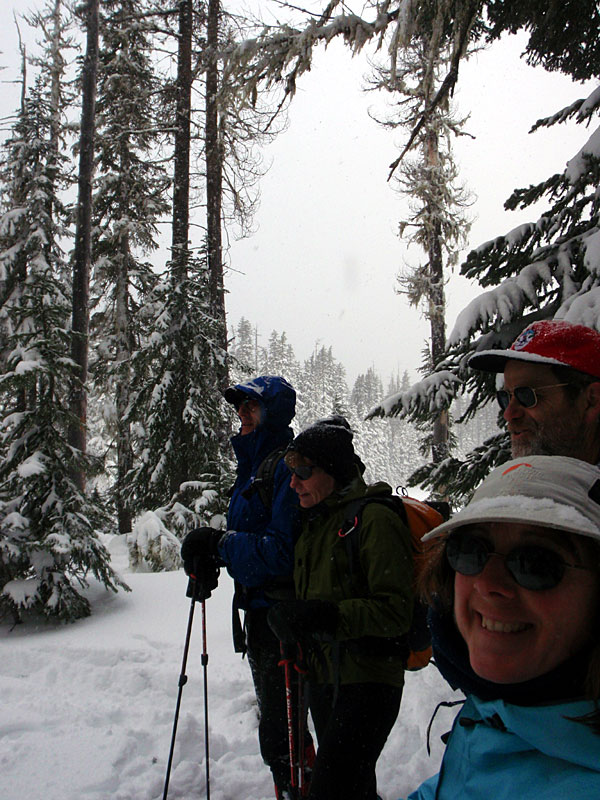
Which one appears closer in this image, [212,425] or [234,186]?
[212,425]

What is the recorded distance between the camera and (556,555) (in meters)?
1.12

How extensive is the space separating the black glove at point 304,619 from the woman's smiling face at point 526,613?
3.41 feet

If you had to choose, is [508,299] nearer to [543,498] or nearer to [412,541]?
[412,541]

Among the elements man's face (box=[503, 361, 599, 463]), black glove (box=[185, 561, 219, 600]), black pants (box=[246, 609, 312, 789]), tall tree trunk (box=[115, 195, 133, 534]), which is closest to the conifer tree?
tall tree trunk (box=[115, 195, 133, 534])

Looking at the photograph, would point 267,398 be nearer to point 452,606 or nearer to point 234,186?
point 452,606

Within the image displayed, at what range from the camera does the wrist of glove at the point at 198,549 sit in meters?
3.20

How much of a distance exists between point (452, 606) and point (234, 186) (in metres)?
13.2

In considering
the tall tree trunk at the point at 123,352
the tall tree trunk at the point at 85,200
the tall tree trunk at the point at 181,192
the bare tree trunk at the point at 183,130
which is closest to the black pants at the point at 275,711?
the tall tree trunk at the point at 181,192

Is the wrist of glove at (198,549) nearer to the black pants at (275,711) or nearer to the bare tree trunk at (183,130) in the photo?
the black pants at (275,711)

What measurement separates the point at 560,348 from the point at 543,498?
1197 millimetres

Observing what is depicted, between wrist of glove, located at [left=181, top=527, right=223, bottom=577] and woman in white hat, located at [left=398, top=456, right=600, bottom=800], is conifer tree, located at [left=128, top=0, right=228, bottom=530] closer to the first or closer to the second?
wrist of glove, located at [left=181, top=527, right=223, bottom=577]

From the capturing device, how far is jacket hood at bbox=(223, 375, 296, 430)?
3.25 metres

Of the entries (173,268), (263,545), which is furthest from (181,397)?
(263,545)

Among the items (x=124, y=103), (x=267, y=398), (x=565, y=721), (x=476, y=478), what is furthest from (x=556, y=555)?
(x=124, y=103)
